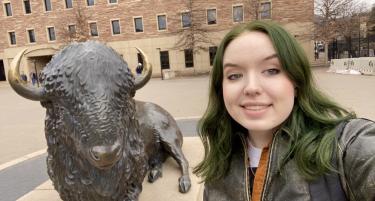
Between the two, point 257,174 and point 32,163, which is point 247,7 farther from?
point 257,174

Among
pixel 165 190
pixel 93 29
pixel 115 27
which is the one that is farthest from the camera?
pixel 93 29

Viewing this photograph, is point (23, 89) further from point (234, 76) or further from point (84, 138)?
point (234, 76)

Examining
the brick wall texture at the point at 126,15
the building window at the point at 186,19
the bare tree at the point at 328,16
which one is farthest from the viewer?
the building window at the point at 186,19

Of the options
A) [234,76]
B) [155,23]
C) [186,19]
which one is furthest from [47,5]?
[234,76]

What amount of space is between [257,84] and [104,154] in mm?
874

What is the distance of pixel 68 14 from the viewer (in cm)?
3878

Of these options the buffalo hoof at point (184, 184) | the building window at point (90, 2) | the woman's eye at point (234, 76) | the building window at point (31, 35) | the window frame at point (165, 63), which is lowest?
the window frame at point (165, 63)

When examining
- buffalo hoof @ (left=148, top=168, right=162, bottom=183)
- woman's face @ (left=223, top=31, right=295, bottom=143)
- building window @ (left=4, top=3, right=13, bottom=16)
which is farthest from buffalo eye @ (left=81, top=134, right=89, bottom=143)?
building window @ (left=4, top=3, right=13, bottom=16)

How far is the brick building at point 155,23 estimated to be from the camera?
33844 millimetres

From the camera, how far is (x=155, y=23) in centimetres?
3644

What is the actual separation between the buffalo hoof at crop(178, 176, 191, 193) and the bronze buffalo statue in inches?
33.0

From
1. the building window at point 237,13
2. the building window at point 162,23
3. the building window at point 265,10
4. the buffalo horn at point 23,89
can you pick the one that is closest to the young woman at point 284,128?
the buffalo horn at point 23,89

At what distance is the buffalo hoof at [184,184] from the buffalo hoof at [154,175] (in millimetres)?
274

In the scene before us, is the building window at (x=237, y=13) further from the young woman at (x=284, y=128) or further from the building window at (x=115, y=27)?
the young woman at (x=284, y=128)
